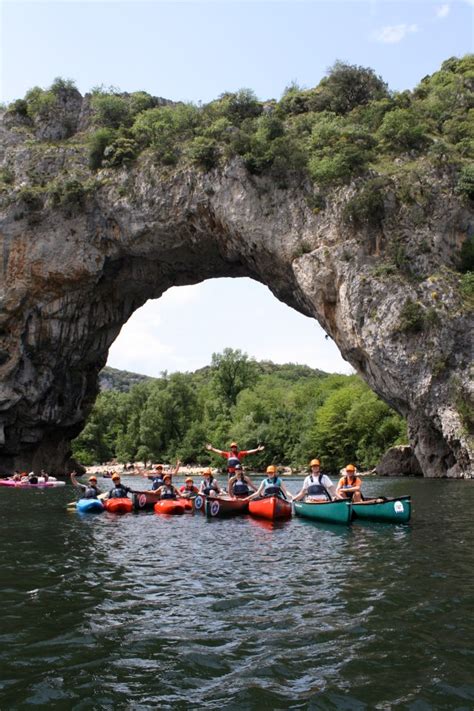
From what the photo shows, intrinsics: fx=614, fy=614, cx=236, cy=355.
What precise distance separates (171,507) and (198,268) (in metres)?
23.2

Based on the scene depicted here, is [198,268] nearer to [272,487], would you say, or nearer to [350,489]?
→ [272,487]

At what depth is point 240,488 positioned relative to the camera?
19.3 metres

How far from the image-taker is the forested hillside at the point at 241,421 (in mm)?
58688

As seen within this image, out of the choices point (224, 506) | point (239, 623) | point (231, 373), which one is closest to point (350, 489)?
point (224, 506)

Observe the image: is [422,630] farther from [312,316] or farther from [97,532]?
[312,316]

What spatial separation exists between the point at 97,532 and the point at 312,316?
25238 mm

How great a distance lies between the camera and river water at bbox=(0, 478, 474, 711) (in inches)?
205

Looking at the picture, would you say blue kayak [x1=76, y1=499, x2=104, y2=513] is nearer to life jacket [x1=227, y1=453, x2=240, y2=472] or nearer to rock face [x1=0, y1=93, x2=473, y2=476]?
life jacket [x1=227, y1=453, x2=240, y2=472]

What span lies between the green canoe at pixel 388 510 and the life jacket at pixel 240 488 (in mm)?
4142

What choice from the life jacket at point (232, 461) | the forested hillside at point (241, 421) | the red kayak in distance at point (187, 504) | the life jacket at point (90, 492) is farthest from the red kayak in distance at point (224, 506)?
the forested hillside at point (241, 421)

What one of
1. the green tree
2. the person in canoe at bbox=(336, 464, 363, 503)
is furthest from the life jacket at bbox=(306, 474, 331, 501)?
the green tree

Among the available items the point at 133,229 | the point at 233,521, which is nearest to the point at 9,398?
the point at 133,229

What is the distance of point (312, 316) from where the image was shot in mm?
37875

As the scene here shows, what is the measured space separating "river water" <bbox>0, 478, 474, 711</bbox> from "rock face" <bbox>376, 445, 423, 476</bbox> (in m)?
33.4
